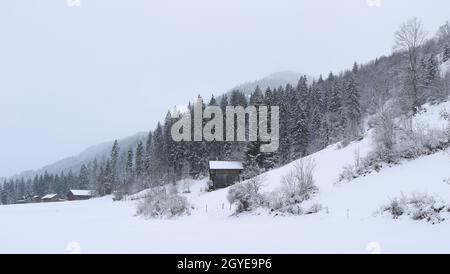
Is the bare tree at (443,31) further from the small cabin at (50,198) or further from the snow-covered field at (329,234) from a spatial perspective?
the small cabin at (50,198)

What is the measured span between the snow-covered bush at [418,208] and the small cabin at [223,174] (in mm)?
45180

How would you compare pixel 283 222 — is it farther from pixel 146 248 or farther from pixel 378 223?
pixel 146 248

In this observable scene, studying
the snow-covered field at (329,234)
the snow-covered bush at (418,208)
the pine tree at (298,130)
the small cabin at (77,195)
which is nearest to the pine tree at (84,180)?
the small cabin at (77,195)

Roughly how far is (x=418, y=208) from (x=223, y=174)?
47531mm

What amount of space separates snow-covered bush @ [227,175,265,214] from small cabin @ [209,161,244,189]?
108 feet

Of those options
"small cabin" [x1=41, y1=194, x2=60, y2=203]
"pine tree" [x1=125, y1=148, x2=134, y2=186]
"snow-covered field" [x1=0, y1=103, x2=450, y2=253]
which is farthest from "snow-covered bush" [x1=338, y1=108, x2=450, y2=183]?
"small cabin" [x1=41, y1=194, x2=60, y2=203]

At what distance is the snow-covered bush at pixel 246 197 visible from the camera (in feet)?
89.5

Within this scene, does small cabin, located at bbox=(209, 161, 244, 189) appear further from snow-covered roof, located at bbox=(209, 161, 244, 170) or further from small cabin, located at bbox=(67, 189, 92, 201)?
small cabin, located at bbox=(67, 189, 92, 201)

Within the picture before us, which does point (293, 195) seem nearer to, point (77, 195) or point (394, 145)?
point (394, 145)

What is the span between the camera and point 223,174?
62.5m

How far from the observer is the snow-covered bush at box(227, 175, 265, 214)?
1074 inches

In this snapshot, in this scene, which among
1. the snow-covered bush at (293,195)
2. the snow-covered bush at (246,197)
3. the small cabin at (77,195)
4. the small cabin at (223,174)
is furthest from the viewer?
the small cabin at (77,195)

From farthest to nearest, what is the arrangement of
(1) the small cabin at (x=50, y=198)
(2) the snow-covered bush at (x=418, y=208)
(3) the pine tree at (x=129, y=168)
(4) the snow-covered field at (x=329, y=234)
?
1. (1) the small cabin at (x=50, y=198)
2. (3) the pine tree at (x=129, y=168)
3. (2) the snow-covered bush at (x=418, y=208)
4. (4) the snow-covered field at (x=329, y=234)

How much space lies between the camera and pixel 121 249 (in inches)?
532
